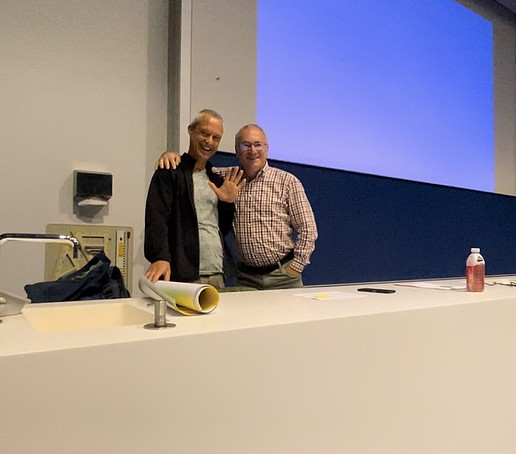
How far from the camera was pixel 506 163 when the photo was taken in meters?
4.30

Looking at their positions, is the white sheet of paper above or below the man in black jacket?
below

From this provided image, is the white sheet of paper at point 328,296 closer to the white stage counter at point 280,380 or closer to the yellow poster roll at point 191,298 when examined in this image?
the white stage counter at point 280,380

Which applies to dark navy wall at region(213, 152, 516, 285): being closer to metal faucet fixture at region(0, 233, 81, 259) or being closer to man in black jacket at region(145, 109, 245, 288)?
man in black jacket at region(145, 109, 245, 288)

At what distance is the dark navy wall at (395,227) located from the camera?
2.93 meters

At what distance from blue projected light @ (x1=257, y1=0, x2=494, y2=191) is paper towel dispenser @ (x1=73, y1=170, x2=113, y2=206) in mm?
972

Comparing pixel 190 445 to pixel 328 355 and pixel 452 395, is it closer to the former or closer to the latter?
pixel 328 355

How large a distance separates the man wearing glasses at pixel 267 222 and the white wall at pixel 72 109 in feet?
2.39

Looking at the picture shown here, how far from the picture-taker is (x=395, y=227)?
3350 mm

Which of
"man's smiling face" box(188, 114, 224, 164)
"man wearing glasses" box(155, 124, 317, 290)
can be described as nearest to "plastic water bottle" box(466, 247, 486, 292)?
"man wearing glasses" box(155, 124, 317, 290)

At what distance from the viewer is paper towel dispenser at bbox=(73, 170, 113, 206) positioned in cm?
221

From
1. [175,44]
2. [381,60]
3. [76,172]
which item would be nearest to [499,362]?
[76,172]

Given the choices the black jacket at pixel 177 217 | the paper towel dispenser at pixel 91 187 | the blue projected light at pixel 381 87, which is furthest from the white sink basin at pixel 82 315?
the blue projected light at pixel 381 87

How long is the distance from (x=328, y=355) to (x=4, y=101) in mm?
1925

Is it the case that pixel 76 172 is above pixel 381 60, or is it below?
below
